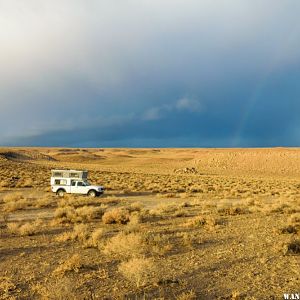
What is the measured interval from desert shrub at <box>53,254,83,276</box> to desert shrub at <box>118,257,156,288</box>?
1.15m

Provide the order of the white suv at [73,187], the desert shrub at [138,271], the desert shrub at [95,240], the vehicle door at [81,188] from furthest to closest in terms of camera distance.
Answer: the vehicle door at [81,188] < the white suv at [73,187] < the desert shrub at [95,240] < the desert shrub at [138,271]

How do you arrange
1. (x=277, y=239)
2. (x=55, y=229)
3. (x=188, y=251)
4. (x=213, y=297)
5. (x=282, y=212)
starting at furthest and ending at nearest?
(x=282, y=212) < (x=55, y=229) < (x=277, y=239) < (x=188, y=251) < (x=213, y=297)

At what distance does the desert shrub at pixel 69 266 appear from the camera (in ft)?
35.4

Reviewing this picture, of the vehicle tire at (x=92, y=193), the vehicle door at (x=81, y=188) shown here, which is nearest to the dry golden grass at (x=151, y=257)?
the vehicle tire at (x=92, y=193)

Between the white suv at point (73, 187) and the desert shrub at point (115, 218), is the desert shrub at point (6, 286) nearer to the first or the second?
the desert shrub at point (115, 218)

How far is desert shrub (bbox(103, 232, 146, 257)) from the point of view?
12.9 meters

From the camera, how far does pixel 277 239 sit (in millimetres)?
14844

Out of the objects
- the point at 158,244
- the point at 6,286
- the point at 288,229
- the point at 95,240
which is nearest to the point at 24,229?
the point at 95,240

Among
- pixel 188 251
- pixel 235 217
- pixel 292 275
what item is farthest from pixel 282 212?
pixel 292 275

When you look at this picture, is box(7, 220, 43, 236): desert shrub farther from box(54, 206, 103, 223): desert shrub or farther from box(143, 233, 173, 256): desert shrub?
box(143, 233, 173, 256): desert shrub

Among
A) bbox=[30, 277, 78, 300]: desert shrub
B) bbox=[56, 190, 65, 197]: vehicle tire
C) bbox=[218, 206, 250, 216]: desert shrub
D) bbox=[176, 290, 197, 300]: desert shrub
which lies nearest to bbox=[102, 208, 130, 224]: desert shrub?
bbox=[218, 206, 250, 216]: desert shrub

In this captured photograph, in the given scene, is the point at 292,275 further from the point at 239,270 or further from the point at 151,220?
the point at 151,220

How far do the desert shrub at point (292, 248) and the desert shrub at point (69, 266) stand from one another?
247 inches

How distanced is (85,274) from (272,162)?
9574 cm
